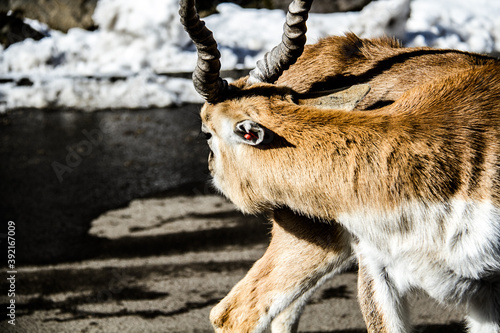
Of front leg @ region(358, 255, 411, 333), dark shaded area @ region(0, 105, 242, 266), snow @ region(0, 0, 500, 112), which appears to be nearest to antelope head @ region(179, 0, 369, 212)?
front leg @ region(358, 255, 411, 333)

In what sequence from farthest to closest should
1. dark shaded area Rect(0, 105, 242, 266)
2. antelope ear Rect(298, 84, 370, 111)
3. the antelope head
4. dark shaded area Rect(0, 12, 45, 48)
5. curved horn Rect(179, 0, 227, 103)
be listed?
1. dark shaded area Rect(0, 12, 45, 48)
2. dark shaded area Rect(0, 105, 242, 266)
3. antelope ear Rect(298, 84, 370, 111)
4. the antelope head
5. curved horn Rect(179, 0, 227, 103)

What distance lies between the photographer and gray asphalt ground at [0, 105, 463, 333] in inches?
168

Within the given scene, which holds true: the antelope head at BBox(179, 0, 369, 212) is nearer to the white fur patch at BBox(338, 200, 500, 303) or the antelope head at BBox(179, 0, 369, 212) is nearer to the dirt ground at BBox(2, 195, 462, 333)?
the white fur patch at BBox(338, 200, 500, 303)

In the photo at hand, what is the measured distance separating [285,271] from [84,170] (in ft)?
10.6

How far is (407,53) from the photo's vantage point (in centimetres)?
356

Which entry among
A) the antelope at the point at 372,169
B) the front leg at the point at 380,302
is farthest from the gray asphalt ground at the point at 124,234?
the antelope at the point at 372,169

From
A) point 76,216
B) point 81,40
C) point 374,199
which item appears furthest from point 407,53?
point 81,40

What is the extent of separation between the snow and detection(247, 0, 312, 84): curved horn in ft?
13.7

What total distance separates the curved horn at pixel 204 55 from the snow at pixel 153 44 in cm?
434

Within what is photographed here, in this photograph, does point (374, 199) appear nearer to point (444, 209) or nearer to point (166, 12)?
point (444, 209)

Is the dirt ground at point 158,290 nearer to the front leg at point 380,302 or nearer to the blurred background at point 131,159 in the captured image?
the blurred background at point 131,159

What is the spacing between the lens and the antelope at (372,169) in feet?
8.66

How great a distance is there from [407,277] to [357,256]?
37cm

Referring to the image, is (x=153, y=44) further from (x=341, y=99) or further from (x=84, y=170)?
(x=341, y=99)
